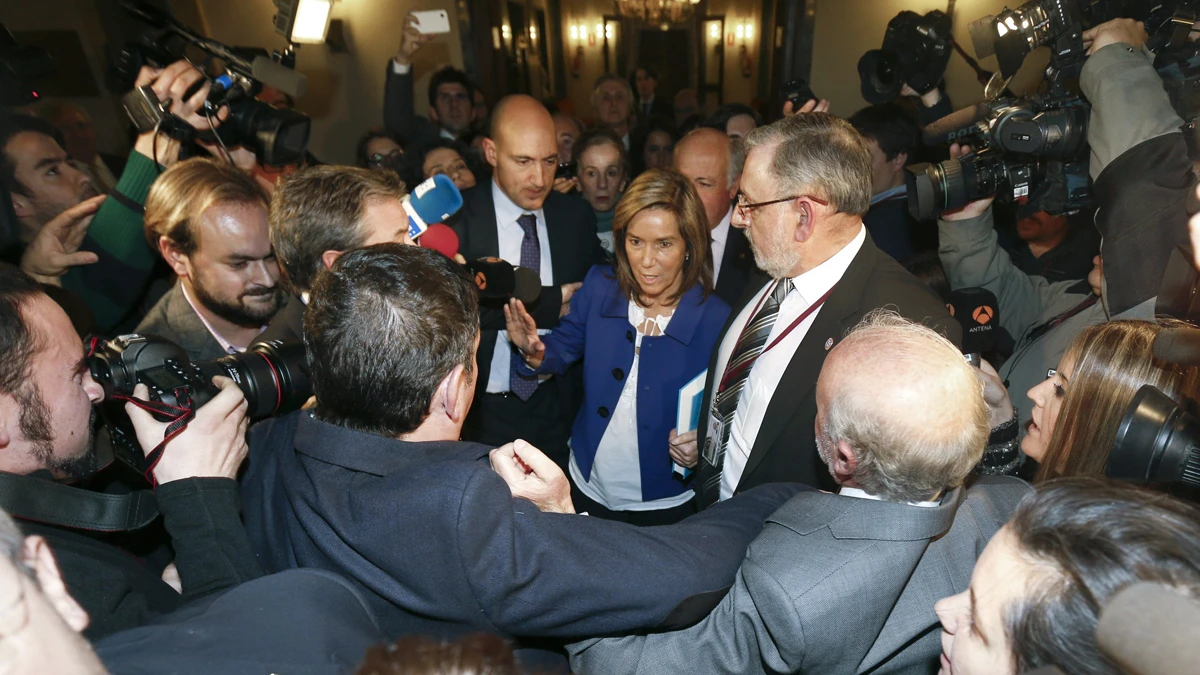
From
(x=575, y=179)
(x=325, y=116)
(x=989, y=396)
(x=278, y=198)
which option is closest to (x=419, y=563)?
(x=278, y=198)

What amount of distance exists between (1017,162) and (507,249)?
190 cm

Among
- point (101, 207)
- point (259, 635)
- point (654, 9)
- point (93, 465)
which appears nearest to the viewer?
point (259, 635)

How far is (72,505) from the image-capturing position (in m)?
1.18

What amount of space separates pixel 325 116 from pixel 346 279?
572 cm

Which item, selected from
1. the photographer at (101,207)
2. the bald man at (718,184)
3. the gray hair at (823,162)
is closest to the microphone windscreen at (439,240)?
the photographer at (101,207)

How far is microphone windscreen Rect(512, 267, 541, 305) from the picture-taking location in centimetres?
244

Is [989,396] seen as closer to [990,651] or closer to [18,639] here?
[990,651]

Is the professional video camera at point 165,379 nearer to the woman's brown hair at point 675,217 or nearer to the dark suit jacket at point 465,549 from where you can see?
the dark suit jacket at point 465,549

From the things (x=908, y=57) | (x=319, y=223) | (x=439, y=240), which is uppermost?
(x=908, y=57)

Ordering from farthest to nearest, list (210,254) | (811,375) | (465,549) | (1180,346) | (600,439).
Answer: (600,439) → (210,254) → (811,375) → (1180,346) → (465,549)

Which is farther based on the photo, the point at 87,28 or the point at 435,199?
the point at 87,28

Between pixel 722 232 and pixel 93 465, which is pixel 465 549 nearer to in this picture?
pixel 93 465

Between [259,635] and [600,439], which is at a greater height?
[259,635]

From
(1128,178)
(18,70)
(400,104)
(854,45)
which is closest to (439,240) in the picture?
(18,70)
